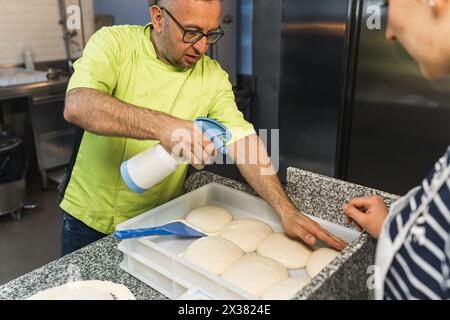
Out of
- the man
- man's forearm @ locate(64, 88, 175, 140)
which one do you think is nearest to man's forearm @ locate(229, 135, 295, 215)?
the man

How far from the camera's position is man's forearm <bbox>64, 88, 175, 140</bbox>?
39.0 inches

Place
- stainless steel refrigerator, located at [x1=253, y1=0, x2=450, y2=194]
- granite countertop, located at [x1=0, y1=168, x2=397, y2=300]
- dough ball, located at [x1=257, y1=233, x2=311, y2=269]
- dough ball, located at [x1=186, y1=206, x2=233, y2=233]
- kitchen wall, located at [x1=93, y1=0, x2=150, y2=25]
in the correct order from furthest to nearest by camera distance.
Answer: kitchen wall, located at [x1=93, y1=0, x2=150, y2=25] < stainless steel refrigerator, located at [x1=253, y1=0, x2=450, y2=194] < dough ball, located at [x1=186, y1=206, x2=233, y2=233] < dough ball, located at [x1=257, y1=233, x2=311, y2=269] < granite countertop, located at [x1=0, y1=168, x2=397, y2=300]

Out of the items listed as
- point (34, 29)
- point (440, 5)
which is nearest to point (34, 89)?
point (34, 29)

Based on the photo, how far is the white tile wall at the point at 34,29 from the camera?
3.54m

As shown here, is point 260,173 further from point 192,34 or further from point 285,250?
point 192,34

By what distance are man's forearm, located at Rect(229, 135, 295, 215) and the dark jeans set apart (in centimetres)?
51

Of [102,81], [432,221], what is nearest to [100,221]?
[102,81]

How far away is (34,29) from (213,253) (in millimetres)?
3446

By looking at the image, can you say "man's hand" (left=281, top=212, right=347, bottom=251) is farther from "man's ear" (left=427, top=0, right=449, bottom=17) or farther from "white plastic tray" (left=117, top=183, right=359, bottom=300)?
"man's ear" (left=427, top=0, right=449, bottom=17)

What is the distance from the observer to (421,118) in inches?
99.3

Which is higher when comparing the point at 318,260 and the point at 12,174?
the point at 318,260

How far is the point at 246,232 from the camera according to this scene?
1.14 m

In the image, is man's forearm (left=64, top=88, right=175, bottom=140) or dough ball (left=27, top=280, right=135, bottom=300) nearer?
dough ball (left=27, top=280, right=135, bottom=300)

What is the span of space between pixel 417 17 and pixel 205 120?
0.47 metres
